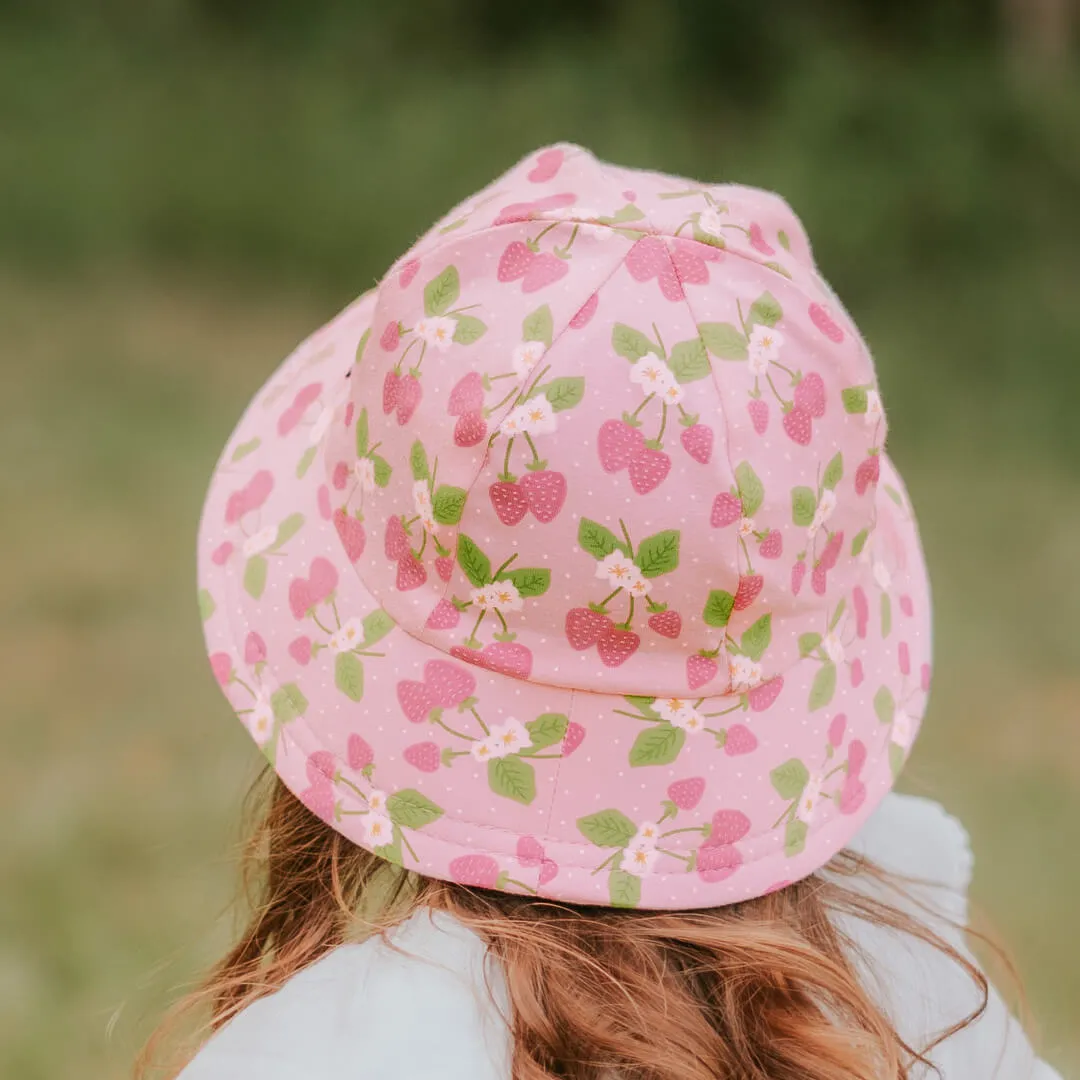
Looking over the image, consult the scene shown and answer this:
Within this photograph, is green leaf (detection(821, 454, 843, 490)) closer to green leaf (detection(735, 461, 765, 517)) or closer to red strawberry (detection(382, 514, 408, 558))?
green leaf (detection(735, 461, 765, 517))

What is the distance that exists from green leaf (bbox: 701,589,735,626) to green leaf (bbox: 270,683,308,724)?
0.94ft

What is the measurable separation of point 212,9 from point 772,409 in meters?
3.82

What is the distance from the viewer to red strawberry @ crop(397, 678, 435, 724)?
88 centimetres

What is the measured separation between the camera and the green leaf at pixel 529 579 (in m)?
0.83

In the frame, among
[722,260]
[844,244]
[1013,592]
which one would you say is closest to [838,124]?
[844,244]

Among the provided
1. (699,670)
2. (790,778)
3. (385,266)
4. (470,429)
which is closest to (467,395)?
(470,429)

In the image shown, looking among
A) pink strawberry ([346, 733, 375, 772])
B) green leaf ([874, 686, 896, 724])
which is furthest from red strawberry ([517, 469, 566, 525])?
green leaf ([874, 686, 896, 724])

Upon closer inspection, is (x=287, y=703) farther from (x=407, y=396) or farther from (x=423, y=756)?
(x=407, y=396)

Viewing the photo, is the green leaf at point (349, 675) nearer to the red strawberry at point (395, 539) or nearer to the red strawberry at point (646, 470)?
the red strawberry at point (395, 539)

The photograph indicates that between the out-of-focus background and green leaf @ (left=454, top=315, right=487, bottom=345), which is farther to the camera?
the out-of-focus background

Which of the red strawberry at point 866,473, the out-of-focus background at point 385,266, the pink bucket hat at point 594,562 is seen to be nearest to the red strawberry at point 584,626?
the pink bucket hat at point 594,562

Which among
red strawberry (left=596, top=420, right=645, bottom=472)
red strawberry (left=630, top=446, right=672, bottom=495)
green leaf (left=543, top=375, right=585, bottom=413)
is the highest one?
green leaf (left=543, top=375, right=585, bottom=413)

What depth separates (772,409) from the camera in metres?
0.83

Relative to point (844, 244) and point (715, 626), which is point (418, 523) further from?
point (844, 244)
